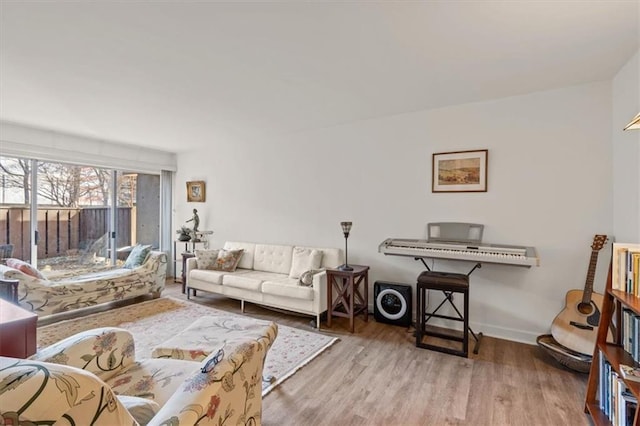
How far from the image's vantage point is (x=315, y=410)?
2.00 meters

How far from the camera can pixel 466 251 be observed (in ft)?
9.27

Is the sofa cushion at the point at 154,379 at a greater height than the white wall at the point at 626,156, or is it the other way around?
the white wall at the point at 626,156

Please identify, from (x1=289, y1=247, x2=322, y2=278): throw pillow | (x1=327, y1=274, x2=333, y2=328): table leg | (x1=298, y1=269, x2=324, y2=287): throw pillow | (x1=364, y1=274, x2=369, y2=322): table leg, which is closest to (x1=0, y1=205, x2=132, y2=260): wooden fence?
(x1=289, y1=247, x2=322, y2=278): throw pillow

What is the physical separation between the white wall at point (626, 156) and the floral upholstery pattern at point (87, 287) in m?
5.33

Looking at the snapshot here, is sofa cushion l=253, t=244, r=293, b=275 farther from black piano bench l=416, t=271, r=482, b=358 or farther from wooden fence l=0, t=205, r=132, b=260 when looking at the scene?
wooden fence l=0, t=205, r=132, b=260

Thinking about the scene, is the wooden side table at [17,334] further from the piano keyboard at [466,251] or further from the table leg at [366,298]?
the table leg at [366,298]

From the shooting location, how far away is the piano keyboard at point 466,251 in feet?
8.46

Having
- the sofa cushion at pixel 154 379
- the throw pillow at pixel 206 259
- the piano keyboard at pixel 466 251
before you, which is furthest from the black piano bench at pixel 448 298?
the throw pillow at pixel 206 259

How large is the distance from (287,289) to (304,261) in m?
0.51

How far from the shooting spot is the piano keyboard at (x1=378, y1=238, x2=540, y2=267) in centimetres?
258

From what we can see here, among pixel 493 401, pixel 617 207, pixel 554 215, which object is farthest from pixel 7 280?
pixel 617 207

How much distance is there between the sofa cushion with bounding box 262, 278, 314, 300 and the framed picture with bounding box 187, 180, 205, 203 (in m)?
2.56

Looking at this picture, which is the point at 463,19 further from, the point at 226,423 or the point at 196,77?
the point at 226,423

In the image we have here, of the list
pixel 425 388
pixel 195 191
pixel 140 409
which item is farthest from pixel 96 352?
pixel 195 191
